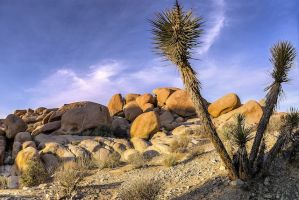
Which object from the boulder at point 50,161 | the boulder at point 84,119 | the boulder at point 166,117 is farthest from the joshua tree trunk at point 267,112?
the boulder at point 166,117

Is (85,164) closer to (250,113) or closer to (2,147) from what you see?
(2,147)

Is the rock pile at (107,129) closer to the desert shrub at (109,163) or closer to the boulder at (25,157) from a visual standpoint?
the boulder at (25,157)

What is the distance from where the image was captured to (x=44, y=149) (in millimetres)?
18484

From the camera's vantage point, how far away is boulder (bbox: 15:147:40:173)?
16.7m

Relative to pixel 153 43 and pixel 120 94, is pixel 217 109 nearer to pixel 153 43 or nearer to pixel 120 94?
pixel 120 94

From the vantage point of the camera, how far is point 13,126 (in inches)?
875

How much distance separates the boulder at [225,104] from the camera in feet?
91.1

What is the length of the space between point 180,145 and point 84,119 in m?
8.13

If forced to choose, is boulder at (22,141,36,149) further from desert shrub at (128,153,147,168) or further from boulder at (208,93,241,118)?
boulder at (208,93,241,118)

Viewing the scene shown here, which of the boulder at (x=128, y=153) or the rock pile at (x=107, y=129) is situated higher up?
the rock pile at (x=107, y=129)

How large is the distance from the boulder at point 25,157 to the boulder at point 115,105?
49.1 ft

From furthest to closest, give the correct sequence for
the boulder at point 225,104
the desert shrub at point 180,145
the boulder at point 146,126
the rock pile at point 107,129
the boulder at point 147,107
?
the boulder at point 147,107, the boulder at point 225,104, the boulder at point 146,126, the rock pile at point 107,129, the desert shrub at point 180,145

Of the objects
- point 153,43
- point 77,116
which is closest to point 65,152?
point 77,116

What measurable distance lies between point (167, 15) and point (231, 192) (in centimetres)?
479
